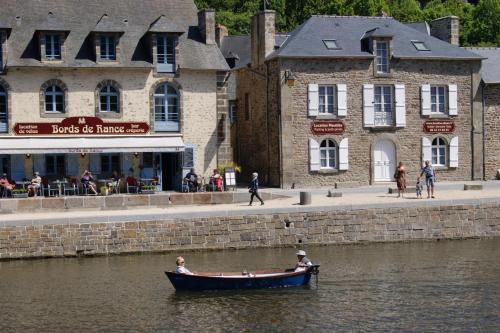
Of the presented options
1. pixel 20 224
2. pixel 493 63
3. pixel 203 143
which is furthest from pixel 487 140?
pixel 20 224

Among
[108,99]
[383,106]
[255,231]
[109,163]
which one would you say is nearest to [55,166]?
[109,163]

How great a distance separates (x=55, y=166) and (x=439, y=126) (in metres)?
16.4

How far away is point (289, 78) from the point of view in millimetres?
37250

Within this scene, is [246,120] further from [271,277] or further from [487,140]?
[271,277]

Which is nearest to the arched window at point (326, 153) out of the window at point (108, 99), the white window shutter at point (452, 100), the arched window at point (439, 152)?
the arched window at point (439, 152)

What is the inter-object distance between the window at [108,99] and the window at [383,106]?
1101cm

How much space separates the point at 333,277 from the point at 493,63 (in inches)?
850

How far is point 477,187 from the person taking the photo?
3466cm

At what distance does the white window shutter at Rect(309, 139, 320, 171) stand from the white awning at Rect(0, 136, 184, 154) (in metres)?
5.57

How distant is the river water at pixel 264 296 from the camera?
19.1 metres

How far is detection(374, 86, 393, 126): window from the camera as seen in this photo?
38844 mm

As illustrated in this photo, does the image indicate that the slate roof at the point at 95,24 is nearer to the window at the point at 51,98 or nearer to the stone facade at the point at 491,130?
the window at the point at 51,98

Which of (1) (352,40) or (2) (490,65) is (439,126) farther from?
(1) (352,40)

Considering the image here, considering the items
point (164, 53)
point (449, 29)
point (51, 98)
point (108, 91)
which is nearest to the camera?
point (51, 98)
